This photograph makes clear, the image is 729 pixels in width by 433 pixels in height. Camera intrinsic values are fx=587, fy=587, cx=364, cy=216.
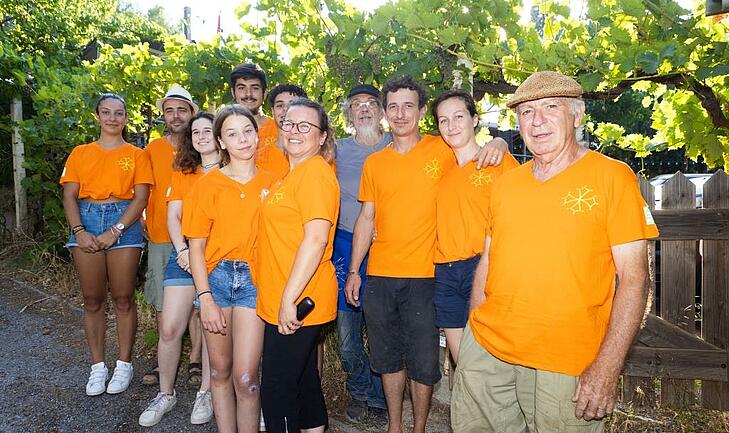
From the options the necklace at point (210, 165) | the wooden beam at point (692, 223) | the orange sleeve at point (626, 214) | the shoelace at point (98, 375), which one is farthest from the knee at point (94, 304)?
the wooden beam at point (692, 223)

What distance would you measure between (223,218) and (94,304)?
1759 millimetres

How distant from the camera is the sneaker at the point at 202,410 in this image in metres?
3.68

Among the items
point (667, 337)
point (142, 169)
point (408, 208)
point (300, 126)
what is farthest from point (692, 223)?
point (142, 169)

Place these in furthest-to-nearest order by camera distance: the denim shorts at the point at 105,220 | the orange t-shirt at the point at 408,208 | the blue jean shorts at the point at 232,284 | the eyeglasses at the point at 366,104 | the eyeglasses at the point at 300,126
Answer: the denim shorts at the point at 105,220 < the eyeglasses at the point at 366,104 < the orange t-shirt at the point at 408,208 < the blue jean shorts at the point at 232,284 < the eyeglasses at the point at 300,126

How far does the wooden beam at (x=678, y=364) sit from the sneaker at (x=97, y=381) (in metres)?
3.59

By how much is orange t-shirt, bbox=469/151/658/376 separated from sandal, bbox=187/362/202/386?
2.73 m

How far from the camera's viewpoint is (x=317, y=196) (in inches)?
104

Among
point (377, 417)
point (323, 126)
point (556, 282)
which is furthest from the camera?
point (377, 417)

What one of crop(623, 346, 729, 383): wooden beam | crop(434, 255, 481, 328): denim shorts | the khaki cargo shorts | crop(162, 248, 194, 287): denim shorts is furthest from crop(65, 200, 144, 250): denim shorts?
crop(623, 346, 729, 383): wooden beam

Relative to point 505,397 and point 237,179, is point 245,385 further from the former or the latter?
point 505,397

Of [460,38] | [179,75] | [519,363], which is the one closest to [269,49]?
[179,75]

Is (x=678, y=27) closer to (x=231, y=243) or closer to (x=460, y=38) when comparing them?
(x=460, y=38)

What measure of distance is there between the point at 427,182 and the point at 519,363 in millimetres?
1265

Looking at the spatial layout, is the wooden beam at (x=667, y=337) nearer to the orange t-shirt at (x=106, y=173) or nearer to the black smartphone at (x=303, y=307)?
the black smartphone at (x=303, y=307)
